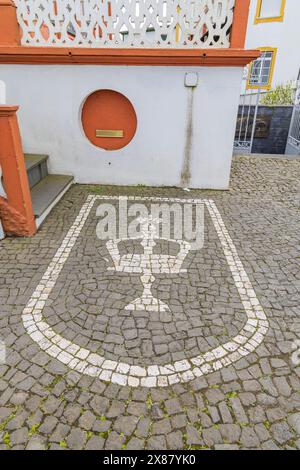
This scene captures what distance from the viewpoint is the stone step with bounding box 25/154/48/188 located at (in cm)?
570

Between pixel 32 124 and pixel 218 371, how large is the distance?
5932 millimetres

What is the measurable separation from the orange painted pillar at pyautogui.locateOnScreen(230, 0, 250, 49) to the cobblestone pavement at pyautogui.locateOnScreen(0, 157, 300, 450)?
3.55m

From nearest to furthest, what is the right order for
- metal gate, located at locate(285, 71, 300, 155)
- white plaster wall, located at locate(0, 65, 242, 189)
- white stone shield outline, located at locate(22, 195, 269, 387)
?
white stone shield outline, located at locate(22, 195, 269, 387) → white plaster wall, located at locate(0, 65, 242, 189) → metal gate, located at locate(285, 71, 300, 155)

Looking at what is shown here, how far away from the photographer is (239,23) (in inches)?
203

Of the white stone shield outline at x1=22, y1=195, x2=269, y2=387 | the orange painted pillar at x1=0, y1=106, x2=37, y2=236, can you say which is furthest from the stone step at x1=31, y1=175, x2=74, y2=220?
the white stone shield outline at x1=22, y1=195, x2=269, y2=387

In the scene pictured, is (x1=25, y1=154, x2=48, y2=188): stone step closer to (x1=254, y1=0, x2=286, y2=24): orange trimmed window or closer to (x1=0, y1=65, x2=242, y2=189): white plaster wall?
(x1=0, y1=65, x2=242, y2=189): white plaster wall

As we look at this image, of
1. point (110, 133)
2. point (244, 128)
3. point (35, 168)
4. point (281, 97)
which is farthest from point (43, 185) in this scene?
point (281, 97)

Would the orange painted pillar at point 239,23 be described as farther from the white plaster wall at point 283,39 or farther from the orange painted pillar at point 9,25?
the white plaster wall at point 283,39

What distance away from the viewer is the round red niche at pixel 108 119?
19.8ft

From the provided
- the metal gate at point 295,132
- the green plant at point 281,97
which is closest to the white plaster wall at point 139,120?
the metal gate at point 295,132

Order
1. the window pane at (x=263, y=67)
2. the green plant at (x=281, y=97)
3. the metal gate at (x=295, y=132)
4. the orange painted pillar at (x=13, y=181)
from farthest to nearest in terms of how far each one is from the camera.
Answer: the window pane at (x=263, y=67)
the green plant at (x=281, y=97)
the metal gate at (x=295, y=132)
the orange painted pillar at (x=13, y=181)

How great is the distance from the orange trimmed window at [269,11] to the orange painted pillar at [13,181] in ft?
55.1

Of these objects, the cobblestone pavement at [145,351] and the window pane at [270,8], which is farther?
the window pane at [270,8]
